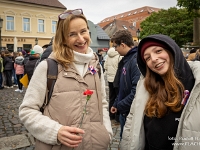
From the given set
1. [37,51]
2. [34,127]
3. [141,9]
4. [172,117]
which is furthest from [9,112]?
[141,9]

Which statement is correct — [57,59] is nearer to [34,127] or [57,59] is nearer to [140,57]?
[34,127]

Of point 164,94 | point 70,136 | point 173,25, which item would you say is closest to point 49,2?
point 173,25

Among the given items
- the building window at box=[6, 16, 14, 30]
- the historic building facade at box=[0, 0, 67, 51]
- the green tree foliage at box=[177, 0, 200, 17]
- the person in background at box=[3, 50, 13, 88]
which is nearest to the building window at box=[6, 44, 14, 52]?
the historic building facade at box=[0, 0, 67, 51]

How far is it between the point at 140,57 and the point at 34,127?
1.14m

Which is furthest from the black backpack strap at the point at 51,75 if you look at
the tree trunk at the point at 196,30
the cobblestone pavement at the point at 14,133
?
the tree trunk at the point at 196,30

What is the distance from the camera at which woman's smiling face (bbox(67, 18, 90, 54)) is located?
1584 millimetres

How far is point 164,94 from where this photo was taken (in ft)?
5.48

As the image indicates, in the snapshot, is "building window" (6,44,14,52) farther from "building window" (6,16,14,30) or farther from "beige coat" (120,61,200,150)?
"beige coat" (120,61,200,150)

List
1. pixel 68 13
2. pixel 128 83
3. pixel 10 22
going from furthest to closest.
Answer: pixel 10 22, pixel 128 83, pixel 68 13

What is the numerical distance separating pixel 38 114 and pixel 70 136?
0.95 feet

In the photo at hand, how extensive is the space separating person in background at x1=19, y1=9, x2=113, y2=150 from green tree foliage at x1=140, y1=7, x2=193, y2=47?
3646cm

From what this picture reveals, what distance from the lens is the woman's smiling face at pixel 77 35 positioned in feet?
5.20

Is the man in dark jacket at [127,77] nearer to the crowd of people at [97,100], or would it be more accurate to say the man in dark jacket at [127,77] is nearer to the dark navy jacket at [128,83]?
the dark navy jacket at [128,83]

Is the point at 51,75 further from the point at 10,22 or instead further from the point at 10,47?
the point at 10,22
